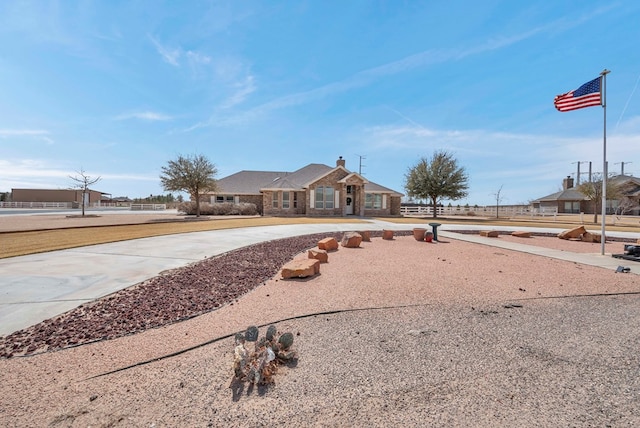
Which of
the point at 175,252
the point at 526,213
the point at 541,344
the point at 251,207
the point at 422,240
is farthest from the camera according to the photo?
the point at 526,213

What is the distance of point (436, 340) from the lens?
3.75m

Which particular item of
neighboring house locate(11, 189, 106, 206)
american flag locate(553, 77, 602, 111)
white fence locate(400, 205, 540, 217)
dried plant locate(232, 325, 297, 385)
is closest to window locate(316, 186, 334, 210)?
white fence locate(400, 205, 540, 217)

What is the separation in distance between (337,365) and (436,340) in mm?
1359

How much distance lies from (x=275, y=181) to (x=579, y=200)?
50.5 meters

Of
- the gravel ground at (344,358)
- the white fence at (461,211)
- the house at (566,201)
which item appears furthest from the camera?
the house at (566,201)

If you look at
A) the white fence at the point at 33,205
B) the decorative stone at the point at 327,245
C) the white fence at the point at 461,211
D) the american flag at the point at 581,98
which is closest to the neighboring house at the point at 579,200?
the white fence at the point at 461,211

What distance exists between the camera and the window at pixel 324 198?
3153cm

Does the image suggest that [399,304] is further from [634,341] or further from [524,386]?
[634,341]

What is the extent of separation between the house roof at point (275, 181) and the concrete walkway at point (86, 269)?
21714 mm

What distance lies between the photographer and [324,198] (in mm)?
31656

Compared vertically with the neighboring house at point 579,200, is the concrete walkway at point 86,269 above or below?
below

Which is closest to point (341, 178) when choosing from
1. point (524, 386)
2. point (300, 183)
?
point (300, 183)

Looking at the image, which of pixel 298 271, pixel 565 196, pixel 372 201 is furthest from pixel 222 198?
pixel 565 196

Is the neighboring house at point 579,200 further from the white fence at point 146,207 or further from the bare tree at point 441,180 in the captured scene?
the white fence at point 146,207
